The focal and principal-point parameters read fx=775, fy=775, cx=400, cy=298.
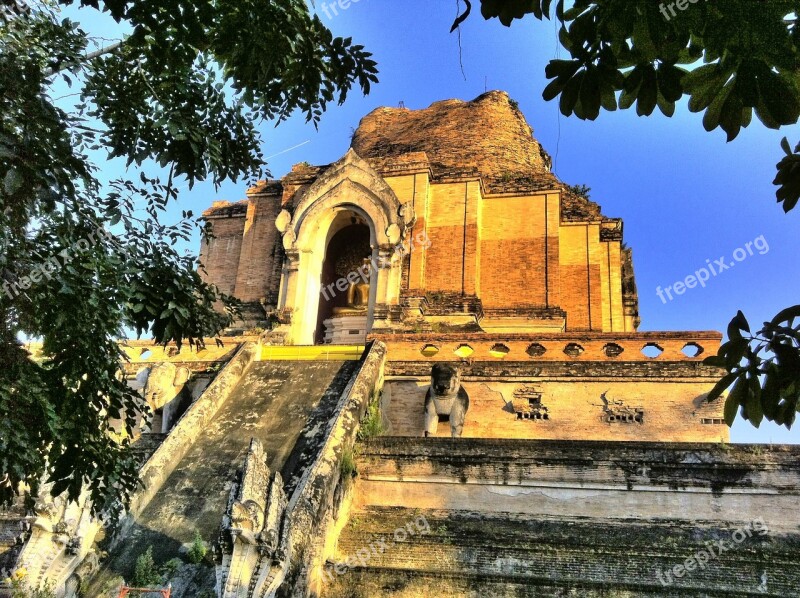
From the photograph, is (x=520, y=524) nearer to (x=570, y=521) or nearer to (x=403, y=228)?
(x=570, y=521)

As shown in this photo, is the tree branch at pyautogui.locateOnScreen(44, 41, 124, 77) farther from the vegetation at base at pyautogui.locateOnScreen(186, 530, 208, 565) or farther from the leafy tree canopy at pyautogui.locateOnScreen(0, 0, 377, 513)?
the vegetation at base at pyautogui.locateOnScreen(186, 530, 208, 565)

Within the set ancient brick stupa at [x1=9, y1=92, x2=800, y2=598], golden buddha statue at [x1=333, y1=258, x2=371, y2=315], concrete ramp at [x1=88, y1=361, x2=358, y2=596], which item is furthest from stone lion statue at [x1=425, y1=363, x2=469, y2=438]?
golden buddha statue at [x1=333, y1=258, x2=371, y2=315]

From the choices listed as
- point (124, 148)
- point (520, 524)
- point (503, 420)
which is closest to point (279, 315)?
point (503, 420)

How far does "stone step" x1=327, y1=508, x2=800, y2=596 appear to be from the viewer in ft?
24.1

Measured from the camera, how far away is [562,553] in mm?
7832

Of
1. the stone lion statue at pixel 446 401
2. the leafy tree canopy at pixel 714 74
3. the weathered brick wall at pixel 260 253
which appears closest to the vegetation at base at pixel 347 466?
the stone lion statue at pixel 446 401

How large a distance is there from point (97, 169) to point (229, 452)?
5.28m

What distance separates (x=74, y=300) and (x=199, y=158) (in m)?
1.67

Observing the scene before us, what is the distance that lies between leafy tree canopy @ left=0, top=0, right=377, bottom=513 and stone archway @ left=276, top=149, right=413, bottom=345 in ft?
31.7

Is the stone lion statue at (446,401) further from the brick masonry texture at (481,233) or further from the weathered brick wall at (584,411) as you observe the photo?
the brick masonry texture at (481,233)

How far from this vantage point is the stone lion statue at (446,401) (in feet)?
38.8

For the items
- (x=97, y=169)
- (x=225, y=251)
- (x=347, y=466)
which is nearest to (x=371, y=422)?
(x=347, y=466)

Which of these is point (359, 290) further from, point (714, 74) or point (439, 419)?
point (714, 74)

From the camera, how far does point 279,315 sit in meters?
16.8
